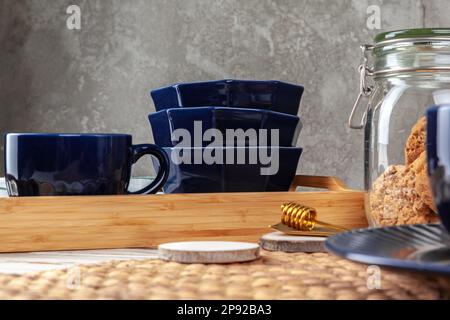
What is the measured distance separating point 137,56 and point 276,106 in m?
1.61

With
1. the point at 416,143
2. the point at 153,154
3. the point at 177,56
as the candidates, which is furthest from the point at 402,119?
the point at 177,56

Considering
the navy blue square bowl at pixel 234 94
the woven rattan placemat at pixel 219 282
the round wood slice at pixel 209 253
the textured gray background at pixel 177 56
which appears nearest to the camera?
the woven rattan placemat at pixel 219 282

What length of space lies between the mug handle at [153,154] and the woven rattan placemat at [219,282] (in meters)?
0.22

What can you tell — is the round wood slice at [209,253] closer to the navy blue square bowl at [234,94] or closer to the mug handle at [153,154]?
the mug handle at [153,154]

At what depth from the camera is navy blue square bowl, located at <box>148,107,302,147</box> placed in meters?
0.91

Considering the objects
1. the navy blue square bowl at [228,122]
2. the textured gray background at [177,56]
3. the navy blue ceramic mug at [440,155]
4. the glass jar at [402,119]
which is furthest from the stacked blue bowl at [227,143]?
the textured gray background at [177,56]

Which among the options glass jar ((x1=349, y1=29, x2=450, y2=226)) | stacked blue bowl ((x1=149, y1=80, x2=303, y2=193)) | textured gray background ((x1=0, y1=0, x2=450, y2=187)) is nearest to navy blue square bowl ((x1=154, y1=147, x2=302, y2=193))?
stacked blue bowl ((x1=149, y1=80, x2=303, y2=193))

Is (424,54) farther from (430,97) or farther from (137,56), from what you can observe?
(137,56)

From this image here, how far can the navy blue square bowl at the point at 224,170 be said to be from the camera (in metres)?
0.89

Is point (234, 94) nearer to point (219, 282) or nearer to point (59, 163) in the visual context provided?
point (59, 163)

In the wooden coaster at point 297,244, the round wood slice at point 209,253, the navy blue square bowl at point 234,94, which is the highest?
the navy blue square bowl at point 234,94

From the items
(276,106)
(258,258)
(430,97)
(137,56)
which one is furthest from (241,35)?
(258,258)

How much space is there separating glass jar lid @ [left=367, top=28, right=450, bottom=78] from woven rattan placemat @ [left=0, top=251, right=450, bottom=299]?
277 mm

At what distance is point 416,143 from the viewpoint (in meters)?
0.76
